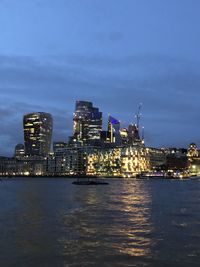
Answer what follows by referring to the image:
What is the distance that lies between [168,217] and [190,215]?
2.88m

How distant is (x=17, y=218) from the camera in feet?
152

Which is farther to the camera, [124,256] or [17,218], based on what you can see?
[17,218]

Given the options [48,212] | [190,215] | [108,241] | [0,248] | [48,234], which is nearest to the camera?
[0,248]

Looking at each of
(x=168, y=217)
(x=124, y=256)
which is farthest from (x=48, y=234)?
(x=168, y=217)

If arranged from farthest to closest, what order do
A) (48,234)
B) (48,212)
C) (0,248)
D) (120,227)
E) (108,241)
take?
1. (48,212)
2. (120,227)
3. (48,234)
4. (108,241)
5. (0,248)

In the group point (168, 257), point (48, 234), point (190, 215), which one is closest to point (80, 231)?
point (48, 234)

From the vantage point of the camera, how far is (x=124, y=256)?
27594 mm

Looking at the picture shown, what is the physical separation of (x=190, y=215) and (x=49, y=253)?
24.7 metres

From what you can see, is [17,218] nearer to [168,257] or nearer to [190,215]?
[190,215]

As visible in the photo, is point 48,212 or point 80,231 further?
point 48,212

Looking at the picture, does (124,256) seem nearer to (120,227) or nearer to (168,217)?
(120,227)

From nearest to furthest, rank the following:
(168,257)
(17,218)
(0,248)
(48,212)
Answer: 1. (168,257)
2. (0,248)
3. (17,218)
4. (48,212)

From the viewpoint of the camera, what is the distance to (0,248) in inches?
1177

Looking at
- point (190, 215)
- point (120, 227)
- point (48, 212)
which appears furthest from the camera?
point (48, 212)
